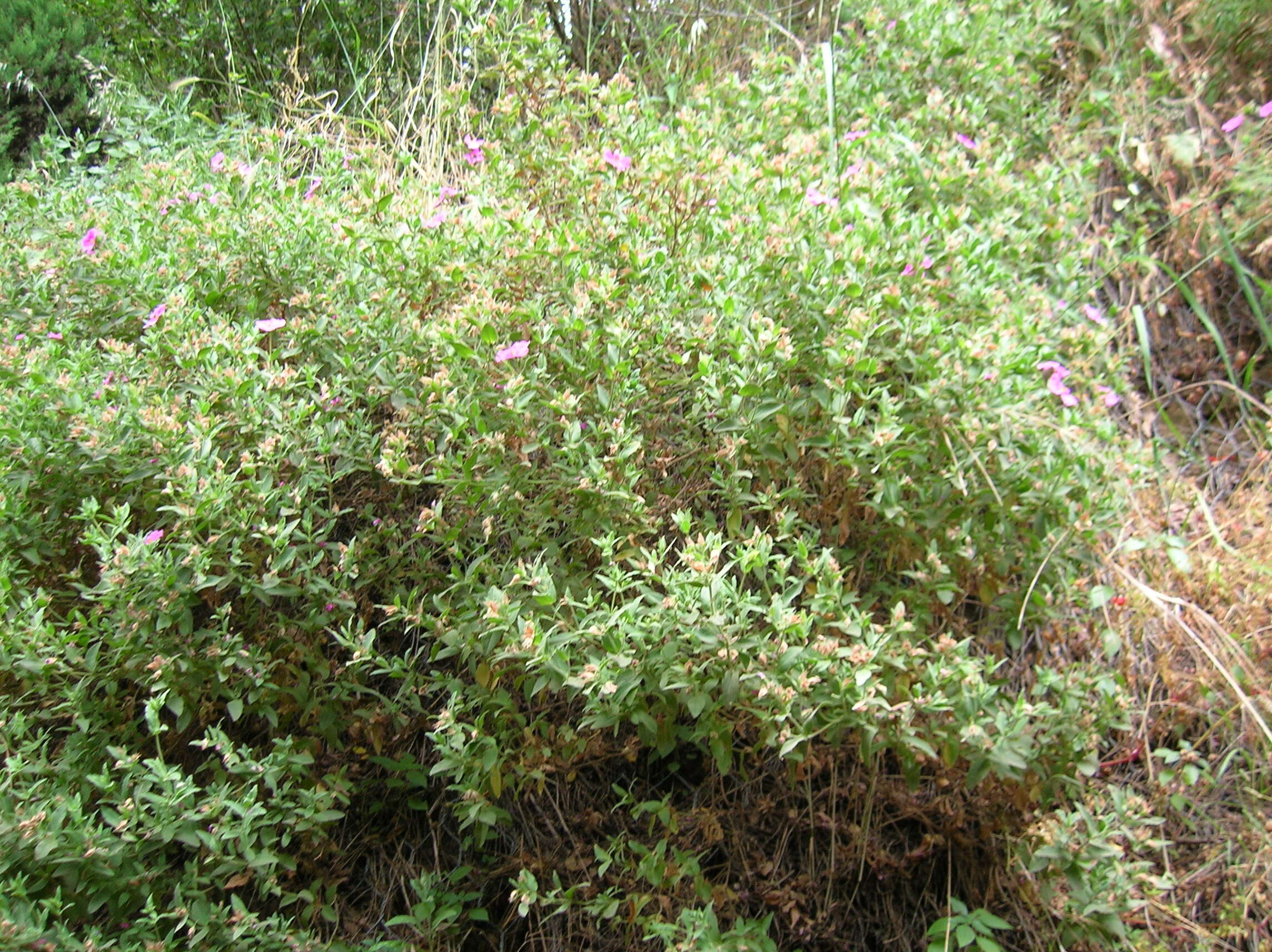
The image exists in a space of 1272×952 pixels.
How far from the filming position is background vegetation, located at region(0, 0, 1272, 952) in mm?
1607

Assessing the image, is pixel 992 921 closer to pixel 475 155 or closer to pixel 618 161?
pixel 618 161

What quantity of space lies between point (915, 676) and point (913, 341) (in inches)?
24.4

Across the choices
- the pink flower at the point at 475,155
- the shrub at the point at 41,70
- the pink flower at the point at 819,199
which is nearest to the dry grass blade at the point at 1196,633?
the pink flower at the point at 819,199

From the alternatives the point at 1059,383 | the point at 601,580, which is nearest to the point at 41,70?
the point at 601,580

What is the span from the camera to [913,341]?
1871mm

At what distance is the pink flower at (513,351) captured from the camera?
1760mm

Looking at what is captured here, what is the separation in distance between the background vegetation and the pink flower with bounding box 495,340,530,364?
0.01m

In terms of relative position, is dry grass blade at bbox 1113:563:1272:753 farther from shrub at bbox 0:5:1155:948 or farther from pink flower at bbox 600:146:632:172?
pink flower at bbox 600:146:632:172

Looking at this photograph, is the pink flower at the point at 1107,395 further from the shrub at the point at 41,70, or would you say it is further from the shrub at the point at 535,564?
the shrub at the point at 41,70

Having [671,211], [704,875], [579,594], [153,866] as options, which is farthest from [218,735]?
[671,211]

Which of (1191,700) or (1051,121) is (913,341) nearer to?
(1191,700)

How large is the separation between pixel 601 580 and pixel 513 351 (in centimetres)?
44

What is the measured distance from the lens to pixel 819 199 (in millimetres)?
2133

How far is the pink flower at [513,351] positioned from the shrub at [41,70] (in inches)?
137
